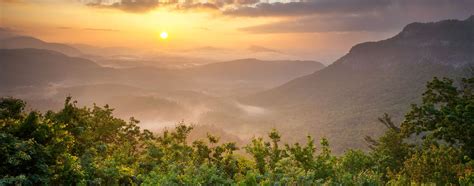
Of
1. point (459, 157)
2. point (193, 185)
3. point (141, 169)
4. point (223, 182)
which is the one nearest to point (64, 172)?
point (193, 185)

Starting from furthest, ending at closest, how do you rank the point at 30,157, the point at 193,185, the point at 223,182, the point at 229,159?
the point at 229,159 → the point at 223,182 → the point at 193,185 → the point at 30,157

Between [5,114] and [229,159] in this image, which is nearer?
[5,114]

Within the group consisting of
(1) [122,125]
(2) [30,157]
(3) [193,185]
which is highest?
(2) [30,157]

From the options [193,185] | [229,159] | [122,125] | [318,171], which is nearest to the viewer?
[193,185]

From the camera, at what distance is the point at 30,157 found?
18.4 metres

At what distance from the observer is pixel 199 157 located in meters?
31.5

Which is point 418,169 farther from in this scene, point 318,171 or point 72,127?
point 72,127

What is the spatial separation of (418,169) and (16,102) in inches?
996

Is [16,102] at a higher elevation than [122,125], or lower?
higher

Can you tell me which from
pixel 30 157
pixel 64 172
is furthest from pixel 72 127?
pixel 30 157

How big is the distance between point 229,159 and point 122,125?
→ 63.4 ft

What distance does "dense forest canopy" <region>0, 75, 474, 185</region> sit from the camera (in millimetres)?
19719

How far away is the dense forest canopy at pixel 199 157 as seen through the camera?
1972cm

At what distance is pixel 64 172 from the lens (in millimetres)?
20547
